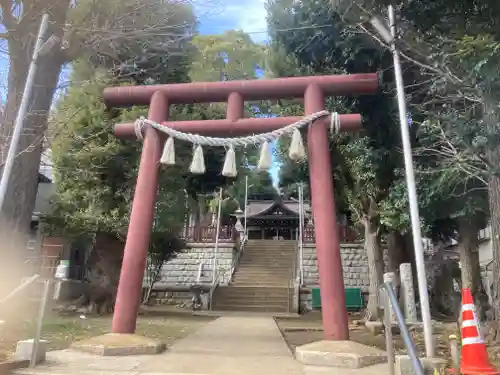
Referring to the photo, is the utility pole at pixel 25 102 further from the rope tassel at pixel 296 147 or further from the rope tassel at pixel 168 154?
the rope tassel at pixel 296 147

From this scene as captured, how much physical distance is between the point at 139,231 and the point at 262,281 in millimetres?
14645

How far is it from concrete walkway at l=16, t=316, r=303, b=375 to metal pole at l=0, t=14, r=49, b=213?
2658 millimetres

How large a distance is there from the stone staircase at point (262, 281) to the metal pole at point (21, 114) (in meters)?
12.7

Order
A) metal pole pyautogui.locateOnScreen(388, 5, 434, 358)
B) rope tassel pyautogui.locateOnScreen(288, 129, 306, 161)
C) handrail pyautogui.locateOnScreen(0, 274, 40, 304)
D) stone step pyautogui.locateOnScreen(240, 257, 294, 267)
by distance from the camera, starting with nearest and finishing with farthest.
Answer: handrail pyautogui.locateOnScreen(0, 274, 40, 304), metal pole pyautogui.locateOnScreen(388, 5, 434, 358), rope tassel pyautogui.locateOnScreen(288, 129, 306, 161), stone step pyautogui.locateOnScreen(240, 257, 294, 267)

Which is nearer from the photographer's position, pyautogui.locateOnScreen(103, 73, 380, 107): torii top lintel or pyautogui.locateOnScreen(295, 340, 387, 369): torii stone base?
pyautogui.locateOnScreen(295, 340, 387, 369): torii stone base

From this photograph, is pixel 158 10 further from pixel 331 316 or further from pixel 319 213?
pixel 331 316

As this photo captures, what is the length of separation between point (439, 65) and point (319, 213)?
112 inches

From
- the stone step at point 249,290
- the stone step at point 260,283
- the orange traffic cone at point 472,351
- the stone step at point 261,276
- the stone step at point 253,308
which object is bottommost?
the stone step at point 253,308

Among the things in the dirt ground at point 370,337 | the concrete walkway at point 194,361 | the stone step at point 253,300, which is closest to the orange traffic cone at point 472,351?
the concrete walkway at point 194,361

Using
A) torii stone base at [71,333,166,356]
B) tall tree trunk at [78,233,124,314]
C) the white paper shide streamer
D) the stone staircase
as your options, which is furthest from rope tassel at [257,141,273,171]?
the stone staircase

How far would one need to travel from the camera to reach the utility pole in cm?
642

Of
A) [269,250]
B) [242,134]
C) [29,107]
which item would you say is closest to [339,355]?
[242,134]

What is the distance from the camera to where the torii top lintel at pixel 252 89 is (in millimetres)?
6984

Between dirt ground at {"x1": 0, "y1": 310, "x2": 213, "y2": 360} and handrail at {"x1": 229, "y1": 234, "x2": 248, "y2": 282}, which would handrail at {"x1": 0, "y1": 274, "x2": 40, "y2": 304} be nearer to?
dirt ground at {"x1": 0, "y1": 310, "x2": 213, "y2": 360}
